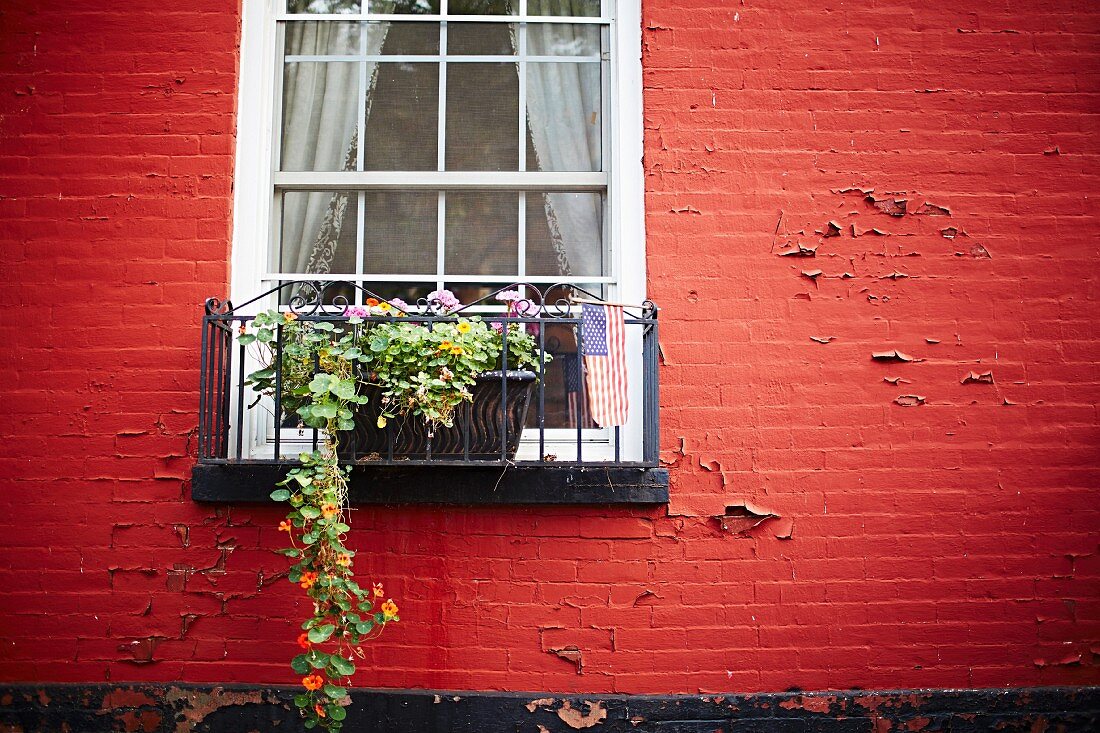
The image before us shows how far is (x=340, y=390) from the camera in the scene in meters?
2.58

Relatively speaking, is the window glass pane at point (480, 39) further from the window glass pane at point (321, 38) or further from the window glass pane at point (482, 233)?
the window glass pane at point (482, 233)

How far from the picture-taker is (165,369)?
301 cm

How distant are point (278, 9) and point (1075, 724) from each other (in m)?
4.19

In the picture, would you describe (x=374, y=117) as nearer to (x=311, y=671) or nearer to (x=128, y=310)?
(x=128, y=310)

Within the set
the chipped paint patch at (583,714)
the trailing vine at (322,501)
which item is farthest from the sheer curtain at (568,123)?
the chipped paint patch at (583,714)

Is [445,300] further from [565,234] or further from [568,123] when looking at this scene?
[568,123]

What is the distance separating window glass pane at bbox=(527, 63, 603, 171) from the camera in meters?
3.29

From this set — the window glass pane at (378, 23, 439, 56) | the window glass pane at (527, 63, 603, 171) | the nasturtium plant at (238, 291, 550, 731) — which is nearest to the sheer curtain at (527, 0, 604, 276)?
the window glass pane at (527, 63, 603, 171)

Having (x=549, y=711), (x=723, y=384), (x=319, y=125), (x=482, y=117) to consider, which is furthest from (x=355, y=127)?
(x=549, y=711)

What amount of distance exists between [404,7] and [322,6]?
0.35 metres

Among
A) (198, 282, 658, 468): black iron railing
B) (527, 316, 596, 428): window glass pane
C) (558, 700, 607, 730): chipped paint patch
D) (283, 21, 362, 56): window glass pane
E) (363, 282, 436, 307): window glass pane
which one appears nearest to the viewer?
(198, 282, 658, 468): black iron railing

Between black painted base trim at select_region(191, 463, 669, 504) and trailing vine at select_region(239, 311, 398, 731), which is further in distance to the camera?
black painted base trim at select_region(191, 463, 669, 504)

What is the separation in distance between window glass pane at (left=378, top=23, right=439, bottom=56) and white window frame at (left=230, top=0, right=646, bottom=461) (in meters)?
0.47

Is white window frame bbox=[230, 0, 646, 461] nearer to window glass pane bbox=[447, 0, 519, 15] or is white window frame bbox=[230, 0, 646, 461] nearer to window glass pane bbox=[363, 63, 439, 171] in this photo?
window glass pane bbox=[363, 63, 439, 171]
